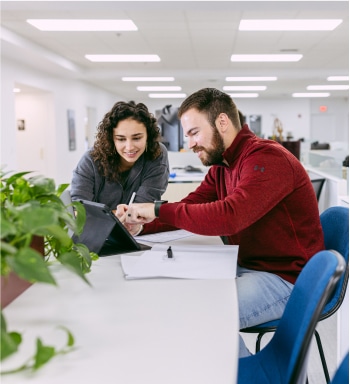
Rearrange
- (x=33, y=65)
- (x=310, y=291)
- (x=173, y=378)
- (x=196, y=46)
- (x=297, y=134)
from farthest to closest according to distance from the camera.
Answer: (x=297, y=134), (x=33, y=65), (x=196, y=46), (x=310, y=291), (x=173, y=378)

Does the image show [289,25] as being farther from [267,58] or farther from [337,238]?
[337,238]

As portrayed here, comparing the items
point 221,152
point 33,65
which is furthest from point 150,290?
point 33,65

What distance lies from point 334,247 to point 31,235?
1.21m

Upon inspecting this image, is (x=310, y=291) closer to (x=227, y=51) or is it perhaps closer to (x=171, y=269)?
(x=171, y=269)

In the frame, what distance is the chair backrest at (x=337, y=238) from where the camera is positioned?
1653 mm

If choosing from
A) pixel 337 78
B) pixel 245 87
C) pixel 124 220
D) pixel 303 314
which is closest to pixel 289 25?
pixel 124 220

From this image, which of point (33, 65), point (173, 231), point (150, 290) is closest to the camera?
point (150, 290)

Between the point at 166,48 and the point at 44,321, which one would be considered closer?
the point at 44,321

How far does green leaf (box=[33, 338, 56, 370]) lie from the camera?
79cm

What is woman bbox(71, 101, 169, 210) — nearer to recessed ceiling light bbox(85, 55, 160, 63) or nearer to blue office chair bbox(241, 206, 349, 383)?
blue office chair bbox(241, 206, 349, 383)

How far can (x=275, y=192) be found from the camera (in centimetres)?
162

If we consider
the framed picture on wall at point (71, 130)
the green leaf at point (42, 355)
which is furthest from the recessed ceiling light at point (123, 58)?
the green leaf at point (42, 355)

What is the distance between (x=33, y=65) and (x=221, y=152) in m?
7.29

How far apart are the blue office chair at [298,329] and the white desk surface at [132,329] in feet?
0.52
